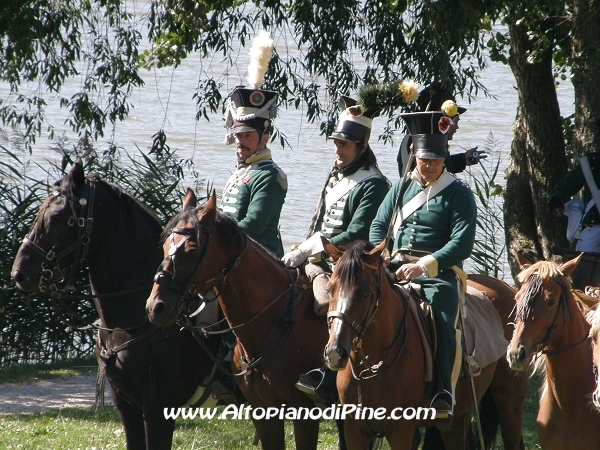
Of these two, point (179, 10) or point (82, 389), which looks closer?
point (82, 389)

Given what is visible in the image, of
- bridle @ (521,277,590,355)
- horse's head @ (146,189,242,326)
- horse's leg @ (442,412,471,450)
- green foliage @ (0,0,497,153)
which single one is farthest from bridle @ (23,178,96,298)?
green foliage @ (0,0,497,153)

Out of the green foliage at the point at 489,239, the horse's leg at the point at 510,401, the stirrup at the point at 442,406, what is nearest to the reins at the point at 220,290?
the stirrup at the point at 442,406

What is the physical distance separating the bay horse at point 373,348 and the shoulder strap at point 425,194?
60cm

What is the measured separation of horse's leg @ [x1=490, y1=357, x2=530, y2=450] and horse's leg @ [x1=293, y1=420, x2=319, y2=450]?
157 centimetres

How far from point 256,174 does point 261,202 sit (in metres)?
0.22

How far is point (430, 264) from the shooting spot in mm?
5840

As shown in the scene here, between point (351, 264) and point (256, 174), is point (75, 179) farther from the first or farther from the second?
point (351, 264)

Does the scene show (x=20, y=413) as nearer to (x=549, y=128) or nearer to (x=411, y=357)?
(x=411, y=357)

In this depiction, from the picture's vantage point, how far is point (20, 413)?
8.80 meters

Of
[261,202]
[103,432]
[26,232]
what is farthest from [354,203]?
[26,232]

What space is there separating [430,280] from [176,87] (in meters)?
14.5

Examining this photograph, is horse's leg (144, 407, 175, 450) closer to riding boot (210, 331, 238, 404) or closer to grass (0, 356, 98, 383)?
riding boot (210, 331, 238, 404)

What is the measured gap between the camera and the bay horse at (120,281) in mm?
6009

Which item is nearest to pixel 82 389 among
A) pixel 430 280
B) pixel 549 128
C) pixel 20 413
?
pixel 20 413
